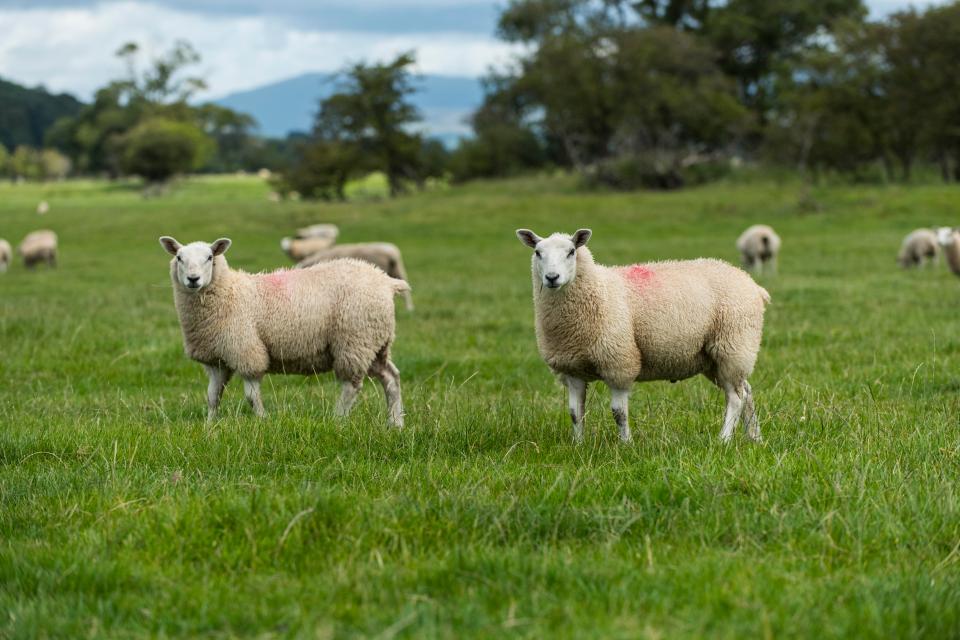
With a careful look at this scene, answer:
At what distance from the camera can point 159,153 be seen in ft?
257

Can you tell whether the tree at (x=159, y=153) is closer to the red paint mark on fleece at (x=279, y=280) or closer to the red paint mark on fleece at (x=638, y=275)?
the red paint mark on fleece at (x=279, y=280)

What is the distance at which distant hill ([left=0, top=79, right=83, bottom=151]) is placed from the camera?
495ft

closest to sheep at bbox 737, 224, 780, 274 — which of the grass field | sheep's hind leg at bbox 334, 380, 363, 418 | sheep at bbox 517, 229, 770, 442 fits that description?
the grass field

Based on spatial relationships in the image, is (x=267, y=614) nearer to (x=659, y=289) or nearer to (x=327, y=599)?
(x=327, y=599)

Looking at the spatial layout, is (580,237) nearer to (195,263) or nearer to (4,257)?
(195,263)

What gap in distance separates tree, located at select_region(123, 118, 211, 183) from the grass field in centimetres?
7082

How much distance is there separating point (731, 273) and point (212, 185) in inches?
3417

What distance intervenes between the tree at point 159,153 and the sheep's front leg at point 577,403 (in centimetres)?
7592

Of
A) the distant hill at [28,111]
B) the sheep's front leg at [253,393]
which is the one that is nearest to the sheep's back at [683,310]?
the sheep's front leg at [253,393]

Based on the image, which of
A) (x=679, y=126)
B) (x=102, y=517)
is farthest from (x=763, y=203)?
(x=102, y=517)

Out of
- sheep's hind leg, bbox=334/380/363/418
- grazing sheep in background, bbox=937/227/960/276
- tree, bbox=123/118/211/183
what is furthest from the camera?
tree, bbox=123/118/211/183

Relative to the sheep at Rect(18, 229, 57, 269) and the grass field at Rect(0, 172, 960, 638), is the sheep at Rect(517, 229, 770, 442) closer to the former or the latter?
the grass field at Rect(0, 172, 960, 638)

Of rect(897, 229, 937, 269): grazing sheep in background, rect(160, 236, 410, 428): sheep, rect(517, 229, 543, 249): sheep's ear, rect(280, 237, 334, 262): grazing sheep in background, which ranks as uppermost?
rect(517, 229, 543, 249): sheep's ear

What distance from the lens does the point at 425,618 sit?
3.58 metres
